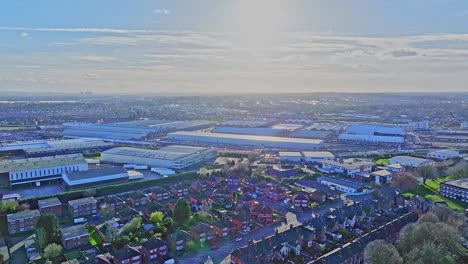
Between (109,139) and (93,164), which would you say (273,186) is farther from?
(109,139)

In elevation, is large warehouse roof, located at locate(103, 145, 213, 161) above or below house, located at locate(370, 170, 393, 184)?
above

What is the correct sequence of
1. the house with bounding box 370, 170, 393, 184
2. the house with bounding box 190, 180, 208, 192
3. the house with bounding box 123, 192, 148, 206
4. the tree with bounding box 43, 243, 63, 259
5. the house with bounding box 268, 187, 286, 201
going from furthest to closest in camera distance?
the house with bounding box 370, 170, 393, 184 → the house with bounding box 190, 180, 208, 192 → the house with bounding box 268, 187, 286, 201 → the house with bounding box 123, 192, 148, 206 → the tree with bounding box 43, 243, 63, 259

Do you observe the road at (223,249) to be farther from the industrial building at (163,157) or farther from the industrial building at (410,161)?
the industrial building at (410,161)

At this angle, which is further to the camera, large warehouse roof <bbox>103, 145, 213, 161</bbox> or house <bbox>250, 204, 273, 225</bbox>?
large warehouse roof <bbox>103, 145, 213, 161</bbox>

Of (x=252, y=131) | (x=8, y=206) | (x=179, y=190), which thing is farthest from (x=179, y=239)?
(x=252, y=131)

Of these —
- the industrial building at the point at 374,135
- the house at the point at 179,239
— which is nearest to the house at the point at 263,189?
the house at the point at 179,239

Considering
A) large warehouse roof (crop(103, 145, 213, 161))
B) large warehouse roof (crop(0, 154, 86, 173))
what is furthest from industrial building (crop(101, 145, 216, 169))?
large warehouse roof (crop(0, 154, 86, 173))

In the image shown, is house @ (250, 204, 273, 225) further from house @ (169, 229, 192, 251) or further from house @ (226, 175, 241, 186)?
house @ (226, 175, 241, 186)

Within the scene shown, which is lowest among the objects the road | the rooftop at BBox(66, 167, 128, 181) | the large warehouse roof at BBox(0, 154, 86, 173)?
the road
